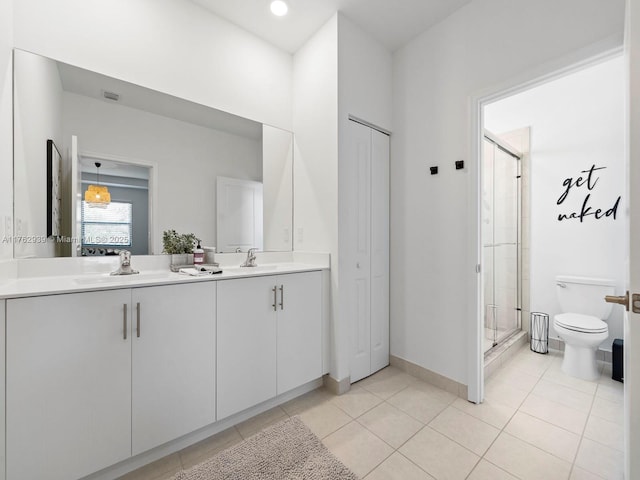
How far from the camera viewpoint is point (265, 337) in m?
1.81

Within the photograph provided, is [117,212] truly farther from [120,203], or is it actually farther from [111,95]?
[111,95]

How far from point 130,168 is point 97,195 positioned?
256mm

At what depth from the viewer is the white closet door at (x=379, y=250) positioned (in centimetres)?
240

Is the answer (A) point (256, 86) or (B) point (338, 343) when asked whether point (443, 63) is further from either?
(B) point (338, 343)

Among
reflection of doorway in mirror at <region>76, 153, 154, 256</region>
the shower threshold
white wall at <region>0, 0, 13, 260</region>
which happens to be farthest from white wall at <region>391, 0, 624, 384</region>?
white wall at <region>0, 0, 13, 260</region>

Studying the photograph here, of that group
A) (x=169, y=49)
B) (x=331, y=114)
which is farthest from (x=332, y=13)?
(x=169, y=49)

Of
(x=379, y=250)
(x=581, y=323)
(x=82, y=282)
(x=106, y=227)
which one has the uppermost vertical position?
(x=106, y=227)

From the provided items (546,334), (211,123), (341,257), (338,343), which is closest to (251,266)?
(341,257)

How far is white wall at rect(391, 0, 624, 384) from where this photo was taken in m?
1.65

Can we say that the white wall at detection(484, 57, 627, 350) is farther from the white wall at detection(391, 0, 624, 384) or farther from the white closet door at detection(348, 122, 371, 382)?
the white closet door at detection(348, 122, 371, 382)

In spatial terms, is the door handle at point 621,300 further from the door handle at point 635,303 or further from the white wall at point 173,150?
the white wall at point 173,150

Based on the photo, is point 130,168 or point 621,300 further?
point 130,168

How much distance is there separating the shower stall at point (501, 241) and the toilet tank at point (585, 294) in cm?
42

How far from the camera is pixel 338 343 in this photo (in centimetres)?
212
